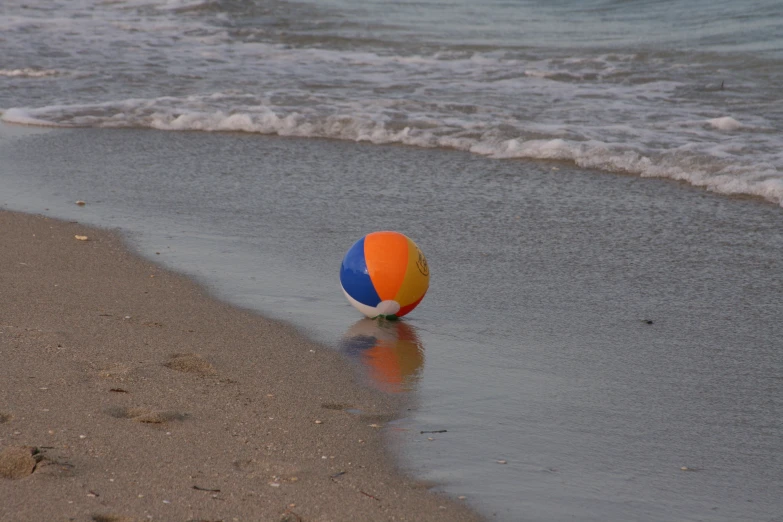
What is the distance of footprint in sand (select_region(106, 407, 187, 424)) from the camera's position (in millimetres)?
3760

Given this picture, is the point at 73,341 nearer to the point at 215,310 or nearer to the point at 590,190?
the point at 215,310

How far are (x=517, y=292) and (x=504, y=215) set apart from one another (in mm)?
1915

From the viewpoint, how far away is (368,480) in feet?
11.2

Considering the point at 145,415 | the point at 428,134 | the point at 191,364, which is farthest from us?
the point at 428,134

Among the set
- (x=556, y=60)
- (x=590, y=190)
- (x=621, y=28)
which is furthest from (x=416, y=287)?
(x=621, y=28)

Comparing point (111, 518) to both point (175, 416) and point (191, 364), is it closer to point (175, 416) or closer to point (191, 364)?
point (175, 416)

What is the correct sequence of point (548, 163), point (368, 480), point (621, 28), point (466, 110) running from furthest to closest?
1. point (621, 28)
2. point (466, 110)
3. point (548, 163)
4. point (368, 480)

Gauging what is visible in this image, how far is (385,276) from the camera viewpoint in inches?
207

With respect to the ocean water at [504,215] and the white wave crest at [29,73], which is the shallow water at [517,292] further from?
the white wave crest at [29,73]

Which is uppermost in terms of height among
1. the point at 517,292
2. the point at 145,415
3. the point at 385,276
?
→ the point at 385,276

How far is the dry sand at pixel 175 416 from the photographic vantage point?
3.16m

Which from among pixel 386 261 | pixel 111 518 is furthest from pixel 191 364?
pixel 111 518

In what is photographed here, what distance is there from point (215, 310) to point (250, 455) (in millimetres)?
1900

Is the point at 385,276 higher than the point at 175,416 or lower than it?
higher
